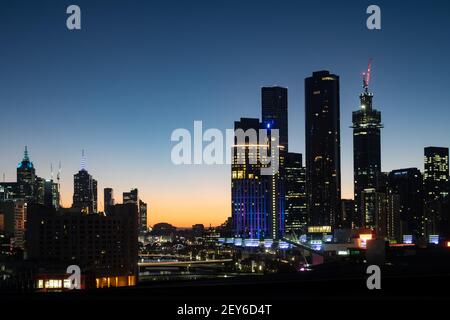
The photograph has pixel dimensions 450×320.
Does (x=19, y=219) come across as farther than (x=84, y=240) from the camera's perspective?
Yes

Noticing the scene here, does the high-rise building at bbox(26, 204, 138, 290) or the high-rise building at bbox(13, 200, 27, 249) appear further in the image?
the high-rise building at bbox(13, 200, 27, 249)

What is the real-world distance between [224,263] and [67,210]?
5955 centimetres

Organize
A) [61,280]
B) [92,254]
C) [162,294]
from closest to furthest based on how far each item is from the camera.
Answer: [162,294] < [61,280] < [92,254]

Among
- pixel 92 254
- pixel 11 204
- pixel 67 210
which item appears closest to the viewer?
pixel 92 254

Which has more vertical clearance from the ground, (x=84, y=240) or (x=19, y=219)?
(x=19, y=219)

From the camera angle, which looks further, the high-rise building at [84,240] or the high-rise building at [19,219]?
the high-rise building at [19,219]

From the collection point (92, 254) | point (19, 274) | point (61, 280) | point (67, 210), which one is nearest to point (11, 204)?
point (67, 210)
